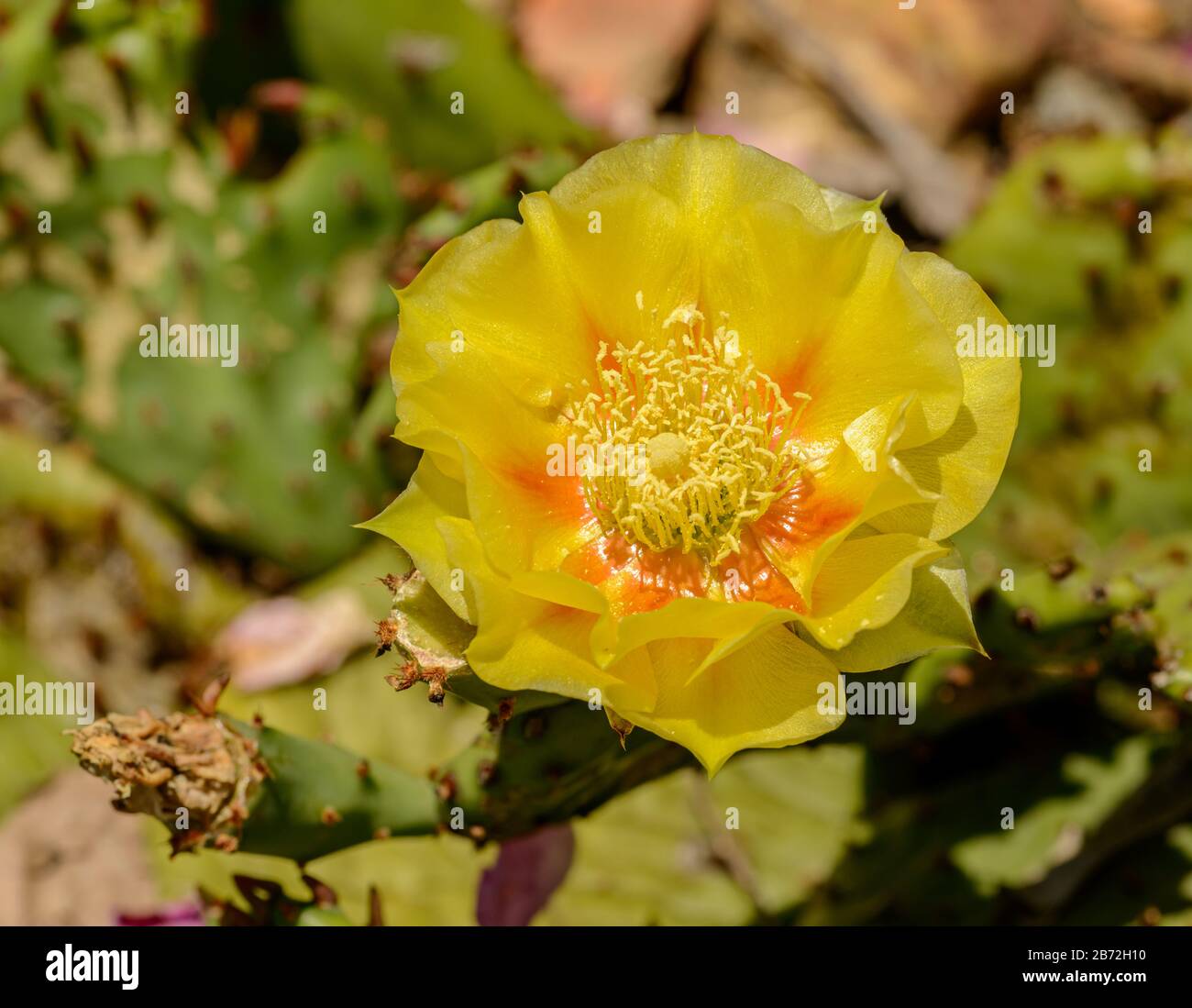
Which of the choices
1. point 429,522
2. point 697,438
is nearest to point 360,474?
point 697,438

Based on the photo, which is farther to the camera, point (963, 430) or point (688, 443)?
point (688, 443)

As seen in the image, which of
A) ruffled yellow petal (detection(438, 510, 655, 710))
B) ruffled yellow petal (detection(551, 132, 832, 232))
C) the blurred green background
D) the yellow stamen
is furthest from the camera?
the blurred green background

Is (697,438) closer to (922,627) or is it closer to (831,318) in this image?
(831,318)

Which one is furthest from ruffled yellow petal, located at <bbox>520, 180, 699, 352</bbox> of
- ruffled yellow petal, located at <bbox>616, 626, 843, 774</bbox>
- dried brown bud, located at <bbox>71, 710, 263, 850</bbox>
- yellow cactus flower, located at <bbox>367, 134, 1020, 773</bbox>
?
dried brown bud, located at <bbox>71, 710, 263, 850</bbox>

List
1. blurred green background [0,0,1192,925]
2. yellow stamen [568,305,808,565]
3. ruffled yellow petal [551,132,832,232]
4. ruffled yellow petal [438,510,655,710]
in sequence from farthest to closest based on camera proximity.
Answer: blurred green background [0,0,1192,925] < yellow stamen [568,305,808,565] < ruffled yellow petal [551,132,832,232] < ruffled yellow petal [438,510,655,710]

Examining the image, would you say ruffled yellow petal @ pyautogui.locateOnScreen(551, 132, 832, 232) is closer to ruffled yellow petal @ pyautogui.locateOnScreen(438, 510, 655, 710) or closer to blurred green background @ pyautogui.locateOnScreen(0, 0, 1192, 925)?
ruffled yellow petal @ pyautogui.locateOnScreen(438, 510, 655, 710)

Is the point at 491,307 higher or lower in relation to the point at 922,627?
higher
